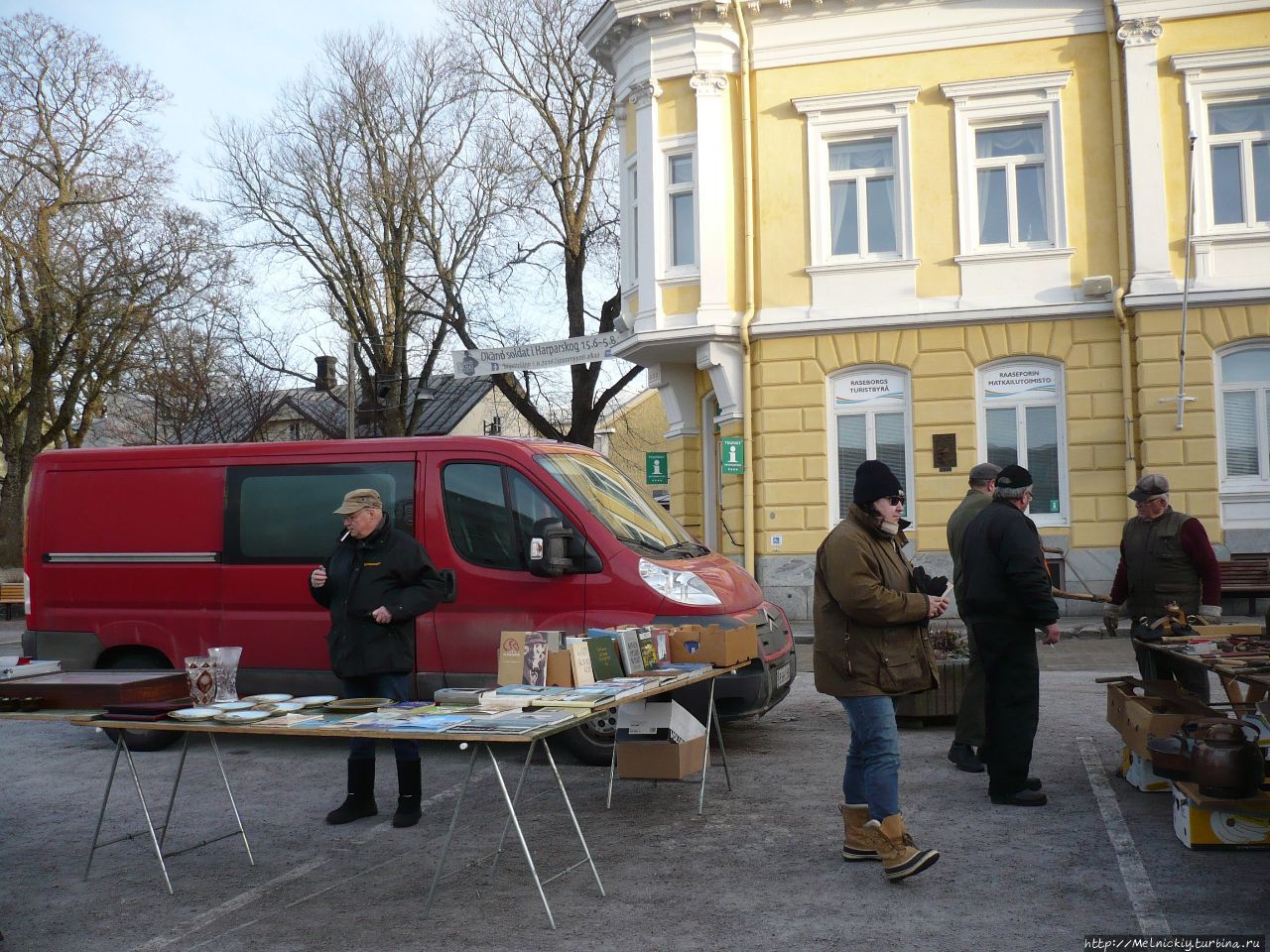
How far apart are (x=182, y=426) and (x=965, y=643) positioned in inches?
1031

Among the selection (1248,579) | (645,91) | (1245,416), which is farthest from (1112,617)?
(645,91)

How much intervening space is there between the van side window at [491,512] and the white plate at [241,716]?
319cm

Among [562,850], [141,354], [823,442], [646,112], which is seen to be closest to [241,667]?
[562,850]

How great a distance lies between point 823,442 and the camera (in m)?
19.5

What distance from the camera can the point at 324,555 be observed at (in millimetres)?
9281

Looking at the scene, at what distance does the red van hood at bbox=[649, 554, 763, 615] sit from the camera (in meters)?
8.65

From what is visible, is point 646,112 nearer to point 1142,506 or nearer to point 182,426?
point 1142,506

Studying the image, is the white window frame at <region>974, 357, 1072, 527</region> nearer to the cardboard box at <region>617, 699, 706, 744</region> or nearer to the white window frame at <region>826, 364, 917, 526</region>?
the white window frame at <region>826, 364, 917, 526</region>

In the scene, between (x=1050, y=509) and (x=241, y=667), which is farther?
(x=1050, y=509)

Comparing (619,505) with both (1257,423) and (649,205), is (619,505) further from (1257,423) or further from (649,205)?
(1257,423)

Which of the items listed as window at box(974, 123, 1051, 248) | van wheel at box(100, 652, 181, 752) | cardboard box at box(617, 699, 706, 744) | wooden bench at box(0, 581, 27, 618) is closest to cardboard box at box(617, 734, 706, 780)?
cardboard box at box(617, 699, 706, 744)

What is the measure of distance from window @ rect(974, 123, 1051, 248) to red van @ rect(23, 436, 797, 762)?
11164 mm

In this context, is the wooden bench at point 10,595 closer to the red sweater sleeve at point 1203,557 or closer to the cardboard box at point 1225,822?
the red sweater sleeve at point 1203,557

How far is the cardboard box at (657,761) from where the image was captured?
23.0 ft
